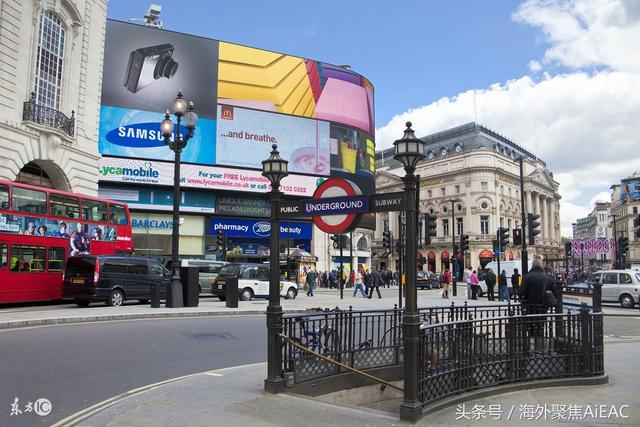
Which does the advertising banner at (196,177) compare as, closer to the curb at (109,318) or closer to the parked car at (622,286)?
the parked car at (622,286)

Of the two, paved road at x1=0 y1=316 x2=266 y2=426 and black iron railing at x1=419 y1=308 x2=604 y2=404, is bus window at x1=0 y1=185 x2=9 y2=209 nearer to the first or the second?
paved road at x1=0 y1=316 x2=266 y2=426

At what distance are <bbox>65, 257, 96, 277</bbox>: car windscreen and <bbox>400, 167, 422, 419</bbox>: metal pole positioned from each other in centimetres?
1639

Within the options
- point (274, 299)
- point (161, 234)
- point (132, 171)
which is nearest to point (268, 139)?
point (132, 171)

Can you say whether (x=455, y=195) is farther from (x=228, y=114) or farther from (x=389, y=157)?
(x=228, y=114)

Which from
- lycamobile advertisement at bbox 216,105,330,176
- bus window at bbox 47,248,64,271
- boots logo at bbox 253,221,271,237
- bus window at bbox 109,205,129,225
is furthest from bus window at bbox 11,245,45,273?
boots logo at bbox 253,221,271,237

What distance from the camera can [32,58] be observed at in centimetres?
2498

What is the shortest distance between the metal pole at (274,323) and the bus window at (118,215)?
59.3 feet

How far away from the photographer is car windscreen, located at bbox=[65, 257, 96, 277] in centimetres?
1959

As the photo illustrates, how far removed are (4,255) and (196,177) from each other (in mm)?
28550

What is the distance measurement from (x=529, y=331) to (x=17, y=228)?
1750cm

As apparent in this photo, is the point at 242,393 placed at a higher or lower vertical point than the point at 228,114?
lower

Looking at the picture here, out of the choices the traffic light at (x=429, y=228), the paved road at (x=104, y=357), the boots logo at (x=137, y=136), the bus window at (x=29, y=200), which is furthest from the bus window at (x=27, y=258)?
the boots logo at (x=137, y=136)

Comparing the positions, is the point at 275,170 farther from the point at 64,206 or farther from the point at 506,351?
the point at 64,206

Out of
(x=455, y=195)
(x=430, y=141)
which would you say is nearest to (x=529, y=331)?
(x=455, y=195)
